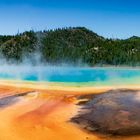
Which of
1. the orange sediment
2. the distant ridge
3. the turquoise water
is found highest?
the distant ridge

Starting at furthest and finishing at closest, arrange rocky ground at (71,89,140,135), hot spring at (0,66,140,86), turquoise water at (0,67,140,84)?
Answer: 1. turquoise water at (0,67,140,84)
2. hot spring at (0,66,140,86)
3. rocky ground at (71,89,140,135)

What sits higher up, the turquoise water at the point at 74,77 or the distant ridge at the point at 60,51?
the distant ridge at the point at 60,51

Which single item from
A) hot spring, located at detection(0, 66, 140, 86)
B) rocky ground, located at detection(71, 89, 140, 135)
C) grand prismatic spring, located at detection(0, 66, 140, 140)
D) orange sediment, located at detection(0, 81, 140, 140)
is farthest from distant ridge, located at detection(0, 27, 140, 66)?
rocky ground, located at detection(71, 89, 140, 135)

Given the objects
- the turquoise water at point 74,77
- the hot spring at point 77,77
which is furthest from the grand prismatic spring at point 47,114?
the turquoise water at point 74,77

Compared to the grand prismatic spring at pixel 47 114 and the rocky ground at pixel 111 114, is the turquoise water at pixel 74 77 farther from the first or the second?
the rocky ground at pixel 111 114

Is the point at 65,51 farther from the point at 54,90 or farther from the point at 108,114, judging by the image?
the point at 108,114

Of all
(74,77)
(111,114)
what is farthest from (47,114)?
(74,77)

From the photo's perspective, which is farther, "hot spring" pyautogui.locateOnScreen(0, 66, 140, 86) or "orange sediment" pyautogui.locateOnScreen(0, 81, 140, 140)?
"hot spring" pyautogui.locateOnScreen(0, 66, 140, 86)

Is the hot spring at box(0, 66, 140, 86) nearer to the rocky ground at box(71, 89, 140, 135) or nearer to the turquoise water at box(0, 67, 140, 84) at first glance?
the turquoise water at box(0, 67, 140, 84)

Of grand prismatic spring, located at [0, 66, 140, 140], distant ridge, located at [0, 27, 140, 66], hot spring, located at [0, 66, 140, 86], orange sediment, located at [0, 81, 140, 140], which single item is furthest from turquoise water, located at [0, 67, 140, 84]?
distant ridge, located at [0, 27, 140, 66]

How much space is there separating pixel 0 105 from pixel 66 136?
17.7ft

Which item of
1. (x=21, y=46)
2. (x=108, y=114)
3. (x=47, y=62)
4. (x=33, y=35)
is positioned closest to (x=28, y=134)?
(x=108, y=114)

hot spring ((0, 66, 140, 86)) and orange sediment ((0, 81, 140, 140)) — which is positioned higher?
hot spring ((0, 66, 140, 86))

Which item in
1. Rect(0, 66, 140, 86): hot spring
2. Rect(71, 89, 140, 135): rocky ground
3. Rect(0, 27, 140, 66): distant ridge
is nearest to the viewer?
Rect(71, 89, 140, 135): rocky ground
